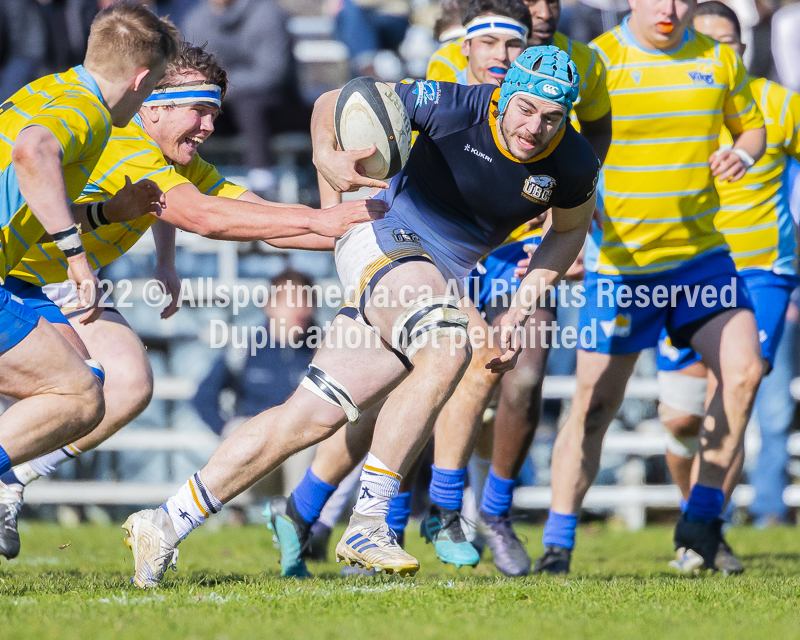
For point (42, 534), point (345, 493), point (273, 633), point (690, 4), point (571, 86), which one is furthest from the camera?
point (42, 534)

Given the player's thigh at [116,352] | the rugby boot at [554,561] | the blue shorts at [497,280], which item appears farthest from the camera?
the blue shorts at [497,280]

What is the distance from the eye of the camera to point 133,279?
33.0ft

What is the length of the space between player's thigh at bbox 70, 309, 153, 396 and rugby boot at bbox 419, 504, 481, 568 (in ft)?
5.32

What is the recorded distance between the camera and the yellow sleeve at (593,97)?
5.59 meters

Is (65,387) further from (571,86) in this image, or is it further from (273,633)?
(571,86)

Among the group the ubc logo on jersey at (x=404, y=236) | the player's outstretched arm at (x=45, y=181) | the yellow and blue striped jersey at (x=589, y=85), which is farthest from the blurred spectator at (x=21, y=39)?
the ubc logo on jersey at (x=404, y=236)

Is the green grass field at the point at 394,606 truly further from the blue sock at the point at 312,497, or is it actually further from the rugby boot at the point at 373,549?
the blue sock at the point at 312,497

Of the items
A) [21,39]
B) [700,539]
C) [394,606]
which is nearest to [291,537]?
[394,606]

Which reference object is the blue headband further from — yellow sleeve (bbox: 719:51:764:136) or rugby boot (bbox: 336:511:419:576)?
yellow sleeve (bbox: 719:51:764:136)

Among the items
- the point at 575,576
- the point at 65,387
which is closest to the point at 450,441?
the point at 575,576

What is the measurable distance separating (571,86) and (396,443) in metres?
1.70

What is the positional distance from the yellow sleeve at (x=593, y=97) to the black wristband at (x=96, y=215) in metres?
2.58

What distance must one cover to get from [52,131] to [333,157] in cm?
110

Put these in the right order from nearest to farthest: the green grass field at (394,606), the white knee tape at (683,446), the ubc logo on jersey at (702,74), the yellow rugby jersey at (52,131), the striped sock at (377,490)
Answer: the green grass field at (394,606)
the yellow rugby jersey at (52,131)
the striped sock at (377,490)
the ubc logo on jersey at (702,74)
the white knee tape at (683,446)
